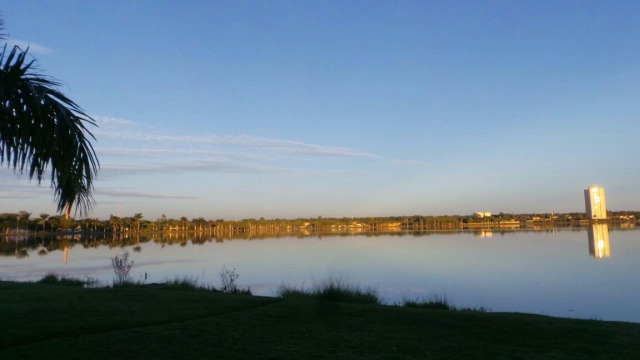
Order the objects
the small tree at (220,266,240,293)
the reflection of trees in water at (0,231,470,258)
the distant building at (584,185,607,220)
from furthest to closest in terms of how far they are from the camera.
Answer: the distant building at (584,185,607,220)
the reflection of trees in water at (0,231,470,258)
the small tree at (220,266,240,293)

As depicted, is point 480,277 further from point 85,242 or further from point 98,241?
point 98,241

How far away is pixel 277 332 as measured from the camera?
263 inches

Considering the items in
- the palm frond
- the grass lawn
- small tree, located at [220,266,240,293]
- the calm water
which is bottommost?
the calm water

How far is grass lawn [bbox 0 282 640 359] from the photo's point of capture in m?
5.54

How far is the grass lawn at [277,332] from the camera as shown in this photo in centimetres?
554

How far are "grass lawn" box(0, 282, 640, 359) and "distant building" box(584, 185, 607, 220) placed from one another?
147 metres

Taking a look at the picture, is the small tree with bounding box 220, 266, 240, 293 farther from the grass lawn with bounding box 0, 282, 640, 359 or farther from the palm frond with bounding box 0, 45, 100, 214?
the palm frond with bounding box 0, 45, 100, 214

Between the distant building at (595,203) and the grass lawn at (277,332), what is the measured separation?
147 meters

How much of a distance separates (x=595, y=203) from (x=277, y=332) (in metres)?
152

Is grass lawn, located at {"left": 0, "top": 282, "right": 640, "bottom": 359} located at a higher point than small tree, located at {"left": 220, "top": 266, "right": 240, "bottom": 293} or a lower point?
higher

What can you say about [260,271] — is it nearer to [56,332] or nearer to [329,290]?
[329,290]

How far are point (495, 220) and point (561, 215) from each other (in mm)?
26119

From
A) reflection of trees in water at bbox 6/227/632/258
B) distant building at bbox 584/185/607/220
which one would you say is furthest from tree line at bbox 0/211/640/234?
reflection of trees in water at bbox 6/227/632/258

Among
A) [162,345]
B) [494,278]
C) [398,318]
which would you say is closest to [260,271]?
[494,278]
